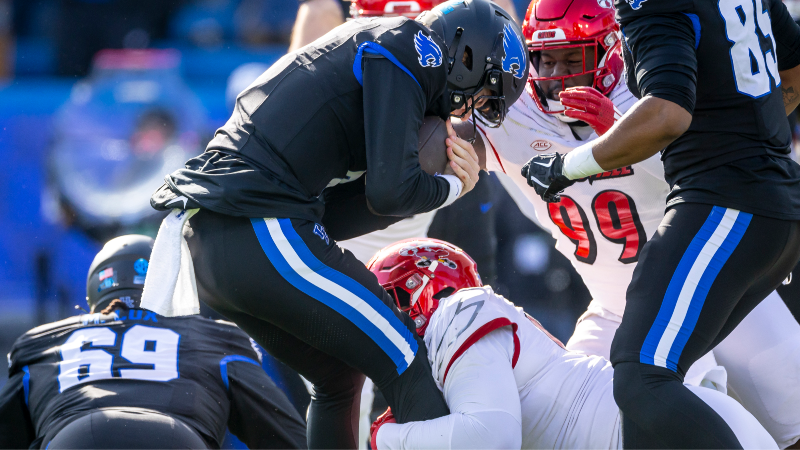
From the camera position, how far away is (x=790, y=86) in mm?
2678

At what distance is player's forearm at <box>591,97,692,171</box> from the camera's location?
2.09 metres

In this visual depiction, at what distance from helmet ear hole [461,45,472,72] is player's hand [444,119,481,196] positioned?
0.19 metres

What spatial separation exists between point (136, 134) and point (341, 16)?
1.90 metres

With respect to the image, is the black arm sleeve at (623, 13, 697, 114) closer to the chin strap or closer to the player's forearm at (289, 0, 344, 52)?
the chin strap

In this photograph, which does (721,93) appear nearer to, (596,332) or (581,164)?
(581,164)

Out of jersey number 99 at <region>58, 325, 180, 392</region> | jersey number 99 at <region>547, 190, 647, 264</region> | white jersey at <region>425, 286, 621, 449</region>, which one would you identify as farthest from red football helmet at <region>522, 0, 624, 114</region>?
jersey number 99 at <region>58, 325, 180, 392</region>

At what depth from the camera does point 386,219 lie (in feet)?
9.25

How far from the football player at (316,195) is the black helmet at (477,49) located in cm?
7

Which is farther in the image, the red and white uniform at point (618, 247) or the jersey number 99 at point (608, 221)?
the jersey number 99 at point (608, 221)

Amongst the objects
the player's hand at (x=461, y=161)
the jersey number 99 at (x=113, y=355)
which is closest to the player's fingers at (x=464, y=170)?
the player's hand at (x=461, y=161)

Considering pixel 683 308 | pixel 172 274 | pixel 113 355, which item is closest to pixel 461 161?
pixel 683 308

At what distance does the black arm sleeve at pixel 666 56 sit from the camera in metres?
2.12

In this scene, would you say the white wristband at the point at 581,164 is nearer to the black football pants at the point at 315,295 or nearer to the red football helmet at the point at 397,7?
the black football pants at the point at 315,295

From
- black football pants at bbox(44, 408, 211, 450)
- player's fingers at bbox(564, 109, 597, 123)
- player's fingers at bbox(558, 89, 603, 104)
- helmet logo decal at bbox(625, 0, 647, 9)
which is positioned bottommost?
black football pants at bbox(44, 408, 211, 450)
